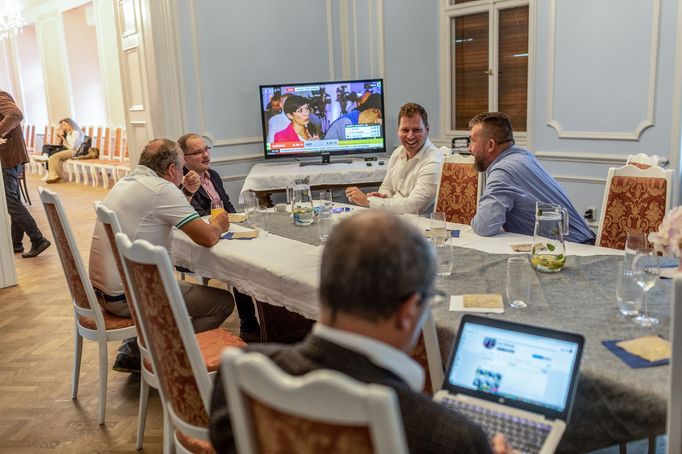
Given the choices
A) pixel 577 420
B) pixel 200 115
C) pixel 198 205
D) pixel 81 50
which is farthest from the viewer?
pixel 81 50

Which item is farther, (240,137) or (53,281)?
(240,137)

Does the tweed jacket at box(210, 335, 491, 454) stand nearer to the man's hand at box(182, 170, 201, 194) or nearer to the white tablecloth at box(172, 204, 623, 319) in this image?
the white tablecloth at box(172, 204, 623, 319)

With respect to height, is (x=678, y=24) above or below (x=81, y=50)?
below

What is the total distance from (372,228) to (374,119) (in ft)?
16.2

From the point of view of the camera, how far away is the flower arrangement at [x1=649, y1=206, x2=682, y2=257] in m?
1.80

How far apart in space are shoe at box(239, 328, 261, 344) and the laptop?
7.55 ft

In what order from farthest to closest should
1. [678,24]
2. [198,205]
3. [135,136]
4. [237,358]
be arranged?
[135,136]
[678,24]
[198,205]
[237,358]

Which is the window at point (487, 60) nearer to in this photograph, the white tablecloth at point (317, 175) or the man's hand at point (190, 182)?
the white tablecloth at point (317, 175)

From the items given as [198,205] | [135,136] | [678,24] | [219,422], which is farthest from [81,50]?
[219,422]

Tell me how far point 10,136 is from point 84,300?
3.71 m

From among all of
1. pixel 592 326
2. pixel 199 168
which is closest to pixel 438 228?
pixel 592 326

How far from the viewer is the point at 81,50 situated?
39.6 ft

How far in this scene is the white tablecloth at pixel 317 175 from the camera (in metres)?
5.39

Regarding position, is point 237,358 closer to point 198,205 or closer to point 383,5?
point 198,205
